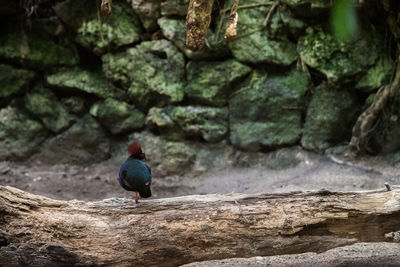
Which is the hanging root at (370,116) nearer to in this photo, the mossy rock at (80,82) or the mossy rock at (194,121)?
the mossy rock at (194,121)

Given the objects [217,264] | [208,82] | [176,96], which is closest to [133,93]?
[176,96]

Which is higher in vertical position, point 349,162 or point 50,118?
point 50,118

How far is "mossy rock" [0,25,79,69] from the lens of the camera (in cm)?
552

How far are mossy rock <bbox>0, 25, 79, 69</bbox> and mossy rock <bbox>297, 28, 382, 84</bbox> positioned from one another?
3.18m

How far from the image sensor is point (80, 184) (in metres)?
5.09

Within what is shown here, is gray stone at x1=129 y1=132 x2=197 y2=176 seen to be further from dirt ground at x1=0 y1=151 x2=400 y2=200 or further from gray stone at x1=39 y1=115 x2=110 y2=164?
gray stone at x1=39 y1=115 x2=110 y2=164

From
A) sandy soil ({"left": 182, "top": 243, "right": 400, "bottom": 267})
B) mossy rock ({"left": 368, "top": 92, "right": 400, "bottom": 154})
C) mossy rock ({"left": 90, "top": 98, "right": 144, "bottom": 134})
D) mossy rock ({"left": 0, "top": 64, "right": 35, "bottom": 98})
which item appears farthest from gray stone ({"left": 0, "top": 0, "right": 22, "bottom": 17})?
mossy rock ({"left": 368, "top": 92, "right": 400, "bottom": 154})

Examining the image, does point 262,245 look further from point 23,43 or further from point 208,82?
point 23,43

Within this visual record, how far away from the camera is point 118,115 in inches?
219

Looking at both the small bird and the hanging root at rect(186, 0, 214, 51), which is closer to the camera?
the hanging root at rect(186, 0, 214, 51)

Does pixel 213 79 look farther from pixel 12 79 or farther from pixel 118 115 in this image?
pixel 12 79

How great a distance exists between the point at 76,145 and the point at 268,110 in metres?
2.60

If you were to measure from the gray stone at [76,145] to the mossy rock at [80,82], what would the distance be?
0.39 metres

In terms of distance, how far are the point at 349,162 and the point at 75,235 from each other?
3478 millimetres
